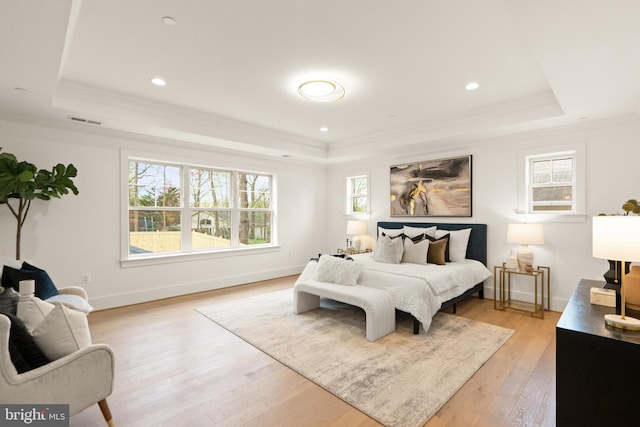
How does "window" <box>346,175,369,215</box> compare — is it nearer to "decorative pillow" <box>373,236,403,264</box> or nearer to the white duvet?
"decorative pillow" <box>373,236,403,264</box>

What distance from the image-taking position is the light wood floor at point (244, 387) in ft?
6.37

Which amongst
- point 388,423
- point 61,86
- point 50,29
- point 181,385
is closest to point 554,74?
point 388,423

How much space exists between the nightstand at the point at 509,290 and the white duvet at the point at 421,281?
0.79 ft

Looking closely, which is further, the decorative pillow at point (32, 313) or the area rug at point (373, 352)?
the area rug at point (373, 352)

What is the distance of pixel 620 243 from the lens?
4.99ft

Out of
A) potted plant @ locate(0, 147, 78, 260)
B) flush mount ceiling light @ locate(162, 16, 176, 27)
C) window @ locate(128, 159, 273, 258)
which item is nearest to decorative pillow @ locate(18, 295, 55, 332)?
potted plant @ locate(0, 147, 78, 260)

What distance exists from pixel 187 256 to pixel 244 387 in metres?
3.12

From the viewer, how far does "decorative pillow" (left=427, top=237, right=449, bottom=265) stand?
14.0 feet

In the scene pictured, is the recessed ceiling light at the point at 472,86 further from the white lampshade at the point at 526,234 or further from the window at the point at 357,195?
the window at the point at 357,195

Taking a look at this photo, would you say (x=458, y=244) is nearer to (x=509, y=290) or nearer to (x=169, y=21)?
(x=509, y=290)

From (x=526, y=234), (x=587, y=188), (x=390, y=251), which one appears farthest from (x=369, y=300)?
(x=587, y=188)

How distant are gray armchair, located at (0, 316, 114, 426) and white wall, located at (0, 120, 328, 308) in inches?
113

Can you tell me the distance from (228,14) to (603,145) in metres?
4.46

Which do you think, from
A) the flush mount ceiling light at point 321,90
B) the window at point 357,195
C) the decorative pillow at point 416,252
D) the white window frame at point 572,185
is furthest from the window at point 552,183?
the flush mount ceiling light at point 321,90
